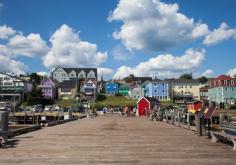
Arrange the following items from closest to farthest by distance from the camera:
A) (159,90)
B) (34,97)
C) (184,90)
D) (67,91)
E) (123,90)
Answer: (34,97) → (159,90) → (67,91) → (184,90) → (123,90)

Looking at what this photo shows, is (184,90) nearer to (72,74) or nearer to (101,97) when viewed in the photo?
(101,97)

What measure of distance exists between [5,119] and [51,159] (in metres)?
4.26

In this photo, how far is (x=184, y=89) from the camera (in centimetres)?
14712

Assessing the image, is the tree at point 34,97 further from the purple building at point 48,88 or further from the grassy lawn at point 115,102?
the grassy lawn at point 115,102

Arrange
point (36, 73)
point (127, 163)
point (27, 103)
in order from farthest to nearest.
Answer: point (36, 73) → point (27, 103) → point (127, 163)

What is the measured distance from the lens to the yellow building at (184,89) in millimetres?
144125

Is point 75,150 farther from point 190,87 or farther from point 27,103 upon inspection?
point 190,87

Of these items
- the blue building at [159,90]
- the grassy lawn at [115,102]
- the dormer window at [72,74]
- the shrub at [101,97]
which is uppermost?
the dormer window at [72,74]

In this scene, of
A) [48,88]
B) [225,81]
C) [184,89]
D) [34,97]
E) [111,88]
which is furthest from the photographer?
[111,88]

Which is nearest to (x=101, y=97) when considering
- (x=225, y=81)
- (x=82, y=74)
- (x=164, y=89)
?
(x=164, y=89)

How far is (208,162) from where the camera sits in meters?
7.84

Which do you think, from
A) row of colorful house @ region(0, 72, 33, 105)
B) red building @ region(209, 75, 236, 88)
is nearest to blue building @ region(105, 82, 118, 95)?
row of colorful house @ region(0, 72, 33, 105)

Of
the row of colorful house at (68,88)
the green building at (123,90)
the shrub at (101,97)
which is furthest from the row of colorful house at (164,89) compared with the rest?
the row of colorful house at (68,88)

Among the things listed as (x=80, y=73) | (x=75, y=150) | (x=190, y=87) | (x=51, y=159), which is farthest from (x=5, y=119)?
(x=80, y=73)
